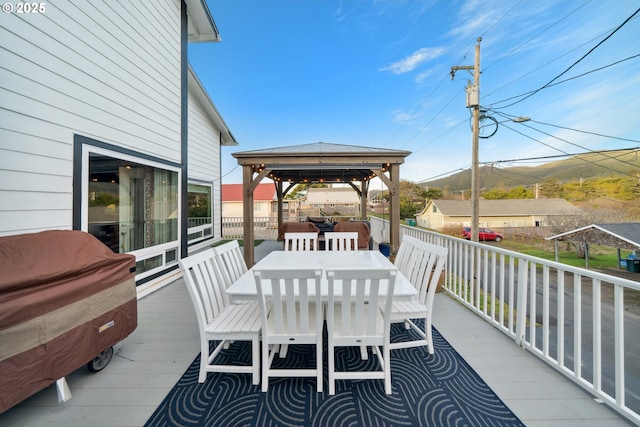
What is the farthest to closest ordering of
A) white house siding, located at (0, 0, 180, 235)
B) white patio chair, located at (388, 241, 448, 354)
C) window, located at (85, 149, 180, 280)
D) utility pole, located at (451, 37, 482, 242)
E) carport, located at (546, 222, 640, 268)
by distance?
carport, located at (546, 222, 640, 268) < utility pole, located at (451, 37, 482, 242) < window, located at (85, 149, 180, 280) < white house siding, located at (0, 0, 180, 235) < white patio chair, located at (388, 241, 448, 354)

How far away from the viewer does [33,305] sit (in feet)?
4.62

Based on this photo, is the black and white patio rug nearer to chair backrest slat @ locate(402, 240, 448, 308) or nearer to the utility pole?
chair backrest slat @ locate(402, 240, 448, 308)

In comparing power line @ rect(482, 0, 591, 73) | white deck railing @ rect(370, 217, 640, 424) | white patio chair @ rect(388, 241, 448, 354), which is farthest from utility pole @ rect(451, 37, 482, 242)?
white patio chair @ rect(388, 241, 448, 354)

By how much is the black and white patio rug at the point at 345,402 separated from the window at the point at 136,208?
241 cm

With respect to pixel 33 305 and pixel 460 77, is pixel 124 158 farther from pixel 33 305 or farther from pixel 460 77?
pixel 460 77

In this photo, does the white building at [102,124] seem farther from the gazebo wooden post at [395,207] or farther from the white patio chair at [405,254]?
the gazebo wooden post at [395,207]

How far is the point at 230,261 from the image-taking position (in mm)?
2625

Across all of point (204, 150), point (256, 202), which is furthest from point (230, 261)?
point (256, 202)

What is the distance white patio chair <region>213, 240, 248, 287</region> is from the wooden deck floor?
0.72 metres

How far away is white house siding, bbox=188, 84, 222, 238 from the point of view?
677cm

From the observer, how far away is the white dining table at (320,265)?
72.6 inches

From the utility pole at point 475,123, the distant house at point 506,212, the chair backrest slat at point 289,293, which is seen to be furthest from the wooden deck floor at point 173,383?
the distant house at point 506,212

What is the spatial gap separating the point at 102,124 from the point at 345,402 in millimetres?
4098

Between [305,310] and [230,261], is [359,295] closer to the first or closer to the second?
[305,310]
